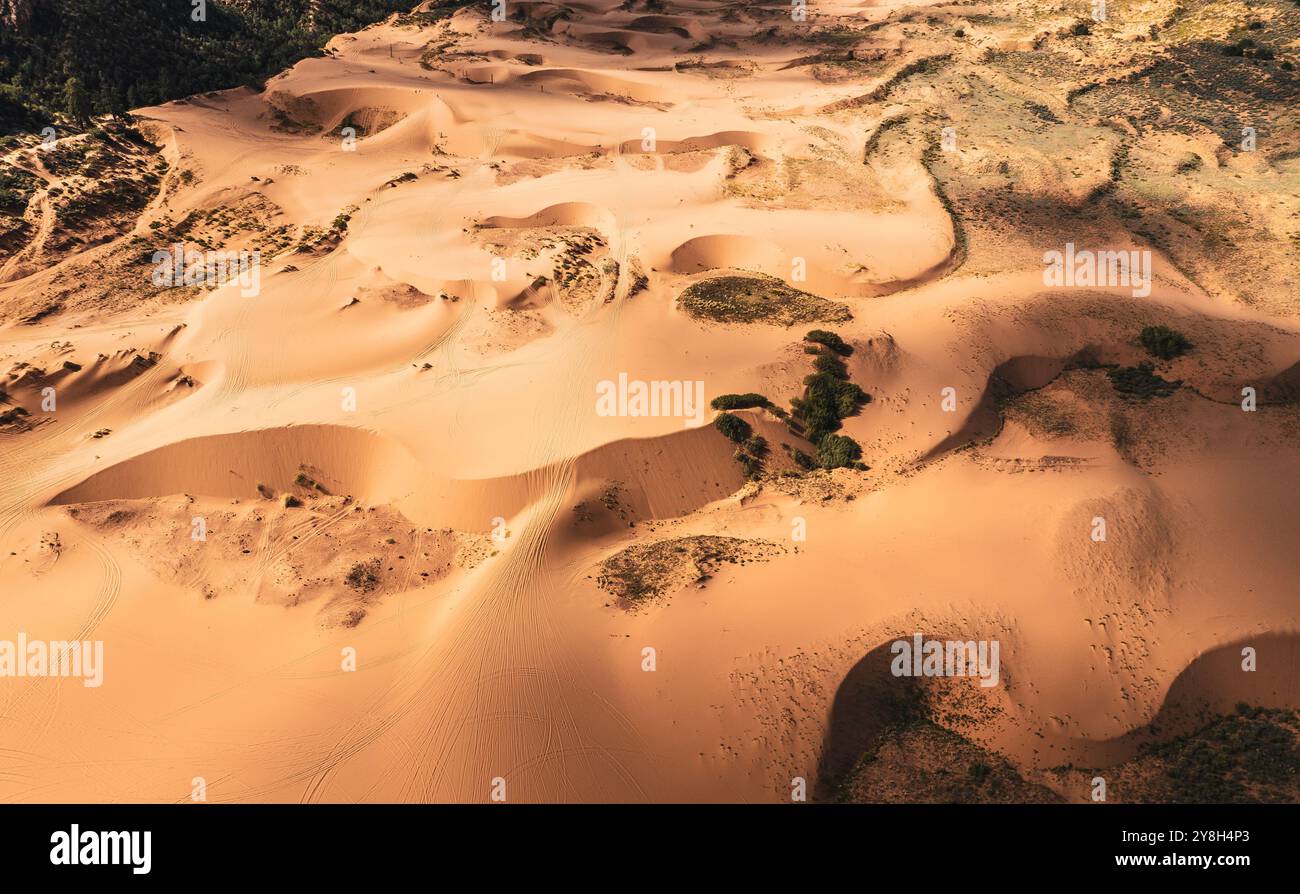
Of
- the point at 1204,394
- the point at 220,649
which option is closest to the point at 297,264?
the point at 220,649

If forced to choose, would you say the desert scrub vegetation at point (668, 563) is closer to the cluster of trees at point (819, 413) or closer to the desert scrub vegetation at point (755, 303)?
the cluster of trees at point (819, 413)

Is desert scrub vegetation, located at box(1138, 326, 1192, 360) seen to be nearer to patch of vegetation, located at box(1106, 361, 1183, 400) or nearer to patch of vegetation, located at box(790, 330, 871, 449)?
patch of vegetation, located at box(1106, 361, 1183, 400)

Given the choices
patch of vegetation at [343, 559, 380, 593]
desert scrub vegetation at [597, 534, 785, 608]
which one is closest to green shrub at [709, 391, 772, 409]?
desert scrub vegetation at [597, 534, 785, 608]

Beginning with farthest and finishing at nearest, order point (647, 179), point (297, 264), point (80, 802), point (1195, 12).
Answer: point (1195, 12) → point (647, 179) → point (297, 264) → point (80, 802)

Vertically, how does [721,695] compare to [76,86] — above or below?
below

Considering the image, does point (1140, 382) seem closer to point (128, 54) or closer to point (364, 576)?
point (364, 576)

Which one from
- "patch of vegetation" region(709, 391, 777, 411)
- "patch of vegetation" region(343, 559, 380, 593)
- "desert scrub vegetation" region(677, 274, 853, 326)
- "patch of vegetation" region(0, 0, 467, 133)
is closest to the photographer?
"patch of vegetation" region(343, 559, 380, 593)

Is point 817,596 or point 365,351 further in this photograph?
point 365,351

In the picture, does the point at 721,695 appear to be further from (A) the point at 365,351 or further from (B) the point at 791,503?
(A) the point at 365,351
